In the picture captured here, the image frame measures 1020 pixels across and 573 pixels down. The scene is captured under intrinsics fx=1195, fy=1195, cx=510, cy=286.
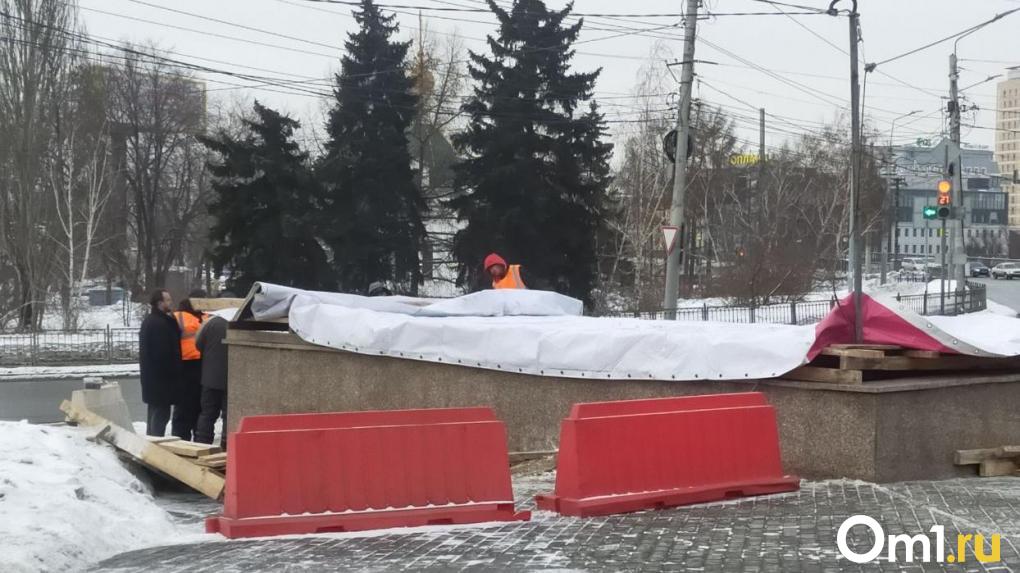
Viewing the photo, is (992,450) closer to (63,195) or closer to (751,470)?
(751,470)

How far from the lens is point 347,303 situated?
1413 centimetres

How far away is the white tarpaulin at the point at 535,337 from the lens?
10.4 meters

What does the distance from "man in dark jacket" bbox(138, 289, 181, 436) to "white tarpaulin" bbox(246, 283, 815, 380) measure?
120cm

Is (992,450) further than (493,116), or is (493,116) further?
(493,116)

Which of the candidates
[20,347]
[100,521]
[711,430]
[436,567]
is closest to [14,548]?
[100,521]

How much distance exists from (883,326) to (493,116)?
3382 centimetres

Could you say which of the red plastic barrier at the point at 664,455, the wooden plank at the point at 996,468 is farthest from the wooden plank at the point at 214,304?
the wooden plank at the point at 996,468

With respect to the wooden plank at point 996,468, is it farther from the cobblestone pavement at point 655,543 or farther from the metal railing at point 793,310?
Result: the metal railing at point 793,310

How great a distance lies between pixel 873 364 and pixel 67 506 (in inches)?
243

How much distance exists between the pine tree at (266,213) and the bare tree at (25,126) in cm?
675

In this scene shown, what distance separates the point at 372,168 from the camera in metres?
43.6

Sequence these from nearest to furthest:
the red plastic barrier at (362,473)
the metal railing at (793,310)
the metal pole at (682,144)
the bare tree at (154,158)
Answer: the red plastic barrier at (362,473) → the metal pole at (682,144) → the metal railing at (793,310) → the bare tree at (154,158)

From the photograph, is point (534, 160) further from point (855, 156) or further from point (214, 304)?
point (855, 156)

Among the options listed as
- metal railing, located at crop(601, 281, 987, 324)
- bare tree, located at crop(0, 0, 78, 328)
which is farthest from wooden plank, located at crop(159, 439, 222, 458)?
bare tree, located at crop(0, 0, 78, 328)
